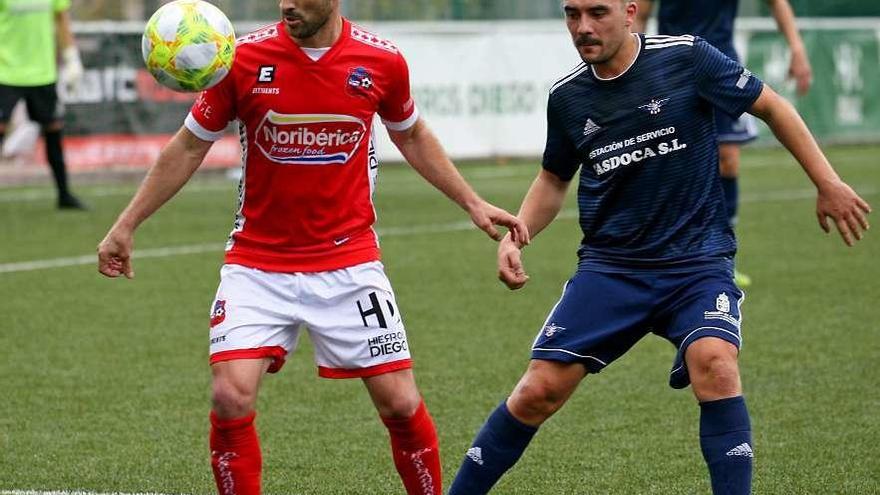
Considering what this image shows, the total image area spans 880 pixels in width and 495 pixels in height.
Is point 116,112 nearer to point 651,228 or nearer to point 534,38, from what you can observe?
point 534,38

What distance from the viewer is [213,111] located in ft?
16.0

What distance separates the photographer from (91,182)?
17.5 metres

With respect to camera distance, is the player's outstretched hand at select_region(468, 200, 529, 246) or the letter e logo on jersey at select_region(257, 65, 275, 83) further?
the player's outstretched hand at select_region(468, 200, 529, 246)

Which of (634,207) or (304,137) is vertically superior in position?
(304,137)

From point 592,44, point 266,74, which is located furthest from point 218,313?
point 592,44

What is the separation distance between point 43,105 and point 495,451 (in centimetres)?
967

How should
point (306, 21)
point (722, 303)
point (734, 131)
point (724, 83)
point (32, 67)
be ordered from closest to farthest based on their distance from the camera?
point (306, 21), point (722, 303), point (724, 83), point (734, 131), point (32, 67)

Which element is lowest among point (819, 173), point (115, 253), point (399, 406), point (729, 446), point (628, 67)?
point (399, 406)

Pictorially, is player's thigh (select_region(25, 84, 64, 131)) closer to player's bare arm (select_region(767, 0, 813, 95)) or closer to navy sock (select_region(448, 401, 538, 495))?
player's bare arm (select_region(767, 0, 813, 95))

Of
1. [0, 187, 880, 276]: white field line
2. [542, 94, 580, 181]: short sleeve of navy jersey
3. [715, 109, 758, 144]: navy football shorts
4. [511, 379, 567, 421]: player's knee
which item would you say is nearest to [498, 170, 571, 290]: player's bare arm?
[542, 94, 580, 181]: short sleeve of navy jersey

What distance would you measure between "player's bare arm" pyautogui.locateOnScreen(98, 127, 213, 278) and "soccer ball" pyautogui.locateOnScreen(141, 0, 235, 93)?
0.73 feet

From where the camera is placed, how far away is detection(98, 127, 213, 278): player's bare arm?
16.0 ft

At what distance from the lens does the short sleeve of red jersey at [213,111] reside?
Result: 487 cm

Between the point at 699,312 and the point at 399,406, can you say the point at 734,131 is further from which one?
the point at 399,406
